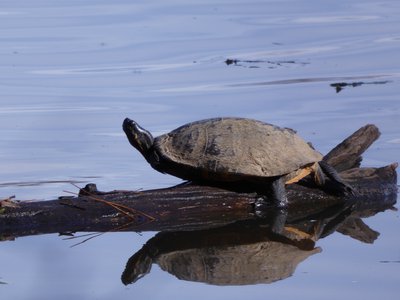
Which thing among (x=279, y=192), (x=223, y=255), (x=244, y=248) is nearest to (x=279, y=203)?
(x=279, y=192)

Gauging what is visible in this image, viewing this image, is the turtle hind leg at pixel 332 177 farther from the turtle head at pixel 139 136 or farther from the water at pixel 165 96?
the turtle head at pixel 139 136

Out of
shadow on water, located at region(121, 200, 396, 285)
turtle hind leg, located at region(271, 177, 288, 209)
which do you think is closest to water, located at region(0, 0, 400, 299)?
shadow on water, located at region(121, 200, 396, 285)

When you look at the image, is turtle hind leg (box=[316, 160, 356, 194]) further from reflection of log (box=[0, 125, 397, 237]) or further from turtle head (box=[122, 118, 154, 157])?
turtle head (box=[122, 118, 154, 157])

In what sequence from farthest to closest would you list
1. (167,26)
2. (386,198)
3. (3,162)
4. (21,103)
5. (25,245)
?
(167,26), (21,103), (3,162), (386,198), (25,245)

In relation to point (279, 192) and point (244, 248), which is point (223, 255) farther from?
point (279, 192)

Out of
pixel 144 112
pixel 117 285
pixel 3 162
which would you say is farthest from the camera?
pixel 144 112

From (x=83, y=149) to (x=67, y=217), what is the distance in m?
2.50

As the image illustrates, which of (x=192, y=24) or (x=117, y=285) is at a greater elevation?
(x=192, y=24)

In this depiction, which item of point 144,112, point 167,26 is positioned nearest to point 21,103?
point 144,112

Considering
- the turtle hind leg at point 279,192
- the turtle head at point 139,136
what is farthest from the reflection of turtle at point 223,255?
the turtle head at point 139,136

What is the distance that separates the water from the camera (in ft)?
24.2

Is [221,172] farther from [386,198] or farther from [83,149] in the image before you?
[83,149]

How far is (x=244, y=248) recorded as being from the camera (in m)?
8.05

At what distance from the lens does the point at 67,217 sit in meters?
8.41
